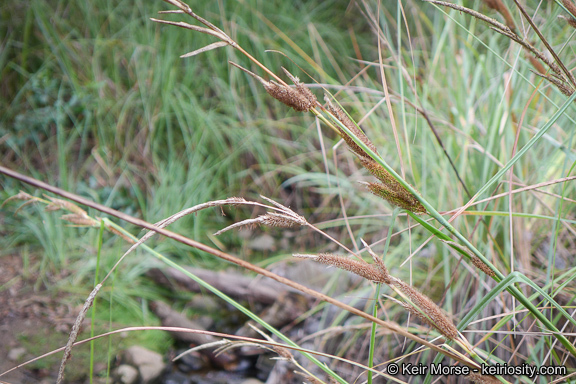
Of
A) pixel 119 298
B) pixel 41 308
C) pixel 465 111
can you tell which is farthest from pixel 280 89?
pixel 41 308

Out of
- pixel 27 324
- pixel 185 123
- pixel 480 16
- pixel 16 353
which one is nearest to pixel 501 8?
pixel 480 16

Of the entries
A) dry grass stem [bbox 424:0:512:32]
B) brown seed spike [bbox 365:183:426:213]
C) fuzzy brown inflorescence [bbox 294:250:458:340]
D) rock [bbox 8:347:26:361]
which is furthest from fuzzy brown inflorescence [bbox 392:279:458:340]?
rock [bbox 8:347:26:361]

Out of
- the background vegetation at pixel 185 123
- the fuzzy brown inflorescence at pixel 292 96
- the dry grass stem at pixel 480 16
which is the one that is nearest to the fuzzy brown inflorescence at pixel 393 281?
the fuzzy brown inflorescence at pixel 292 96

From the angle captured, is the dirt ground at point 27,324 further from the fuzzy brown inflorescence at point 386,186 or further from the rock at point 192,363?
the fuzzy brown inflorescence at point 386,186

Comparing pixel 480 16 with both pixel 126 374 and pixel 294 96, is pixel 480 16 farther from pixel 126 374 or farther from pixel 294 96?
pixel 126 374

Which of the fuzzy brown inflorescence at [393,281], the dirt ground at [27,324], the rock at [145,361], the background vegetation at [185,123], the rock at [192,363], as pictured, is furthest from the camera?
the background vegetation at [185,123]

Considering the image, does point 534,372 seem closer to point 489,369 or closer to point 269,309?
point 489,369

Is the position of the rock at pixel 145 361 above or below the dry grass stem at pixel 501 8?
below

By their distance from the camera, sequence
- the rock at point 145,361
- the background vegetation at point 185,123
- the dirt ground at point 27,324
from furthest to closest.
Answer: the background vegetation at point 185,123 → the rock at point 145,361 → the dirt ground at point 27,324
